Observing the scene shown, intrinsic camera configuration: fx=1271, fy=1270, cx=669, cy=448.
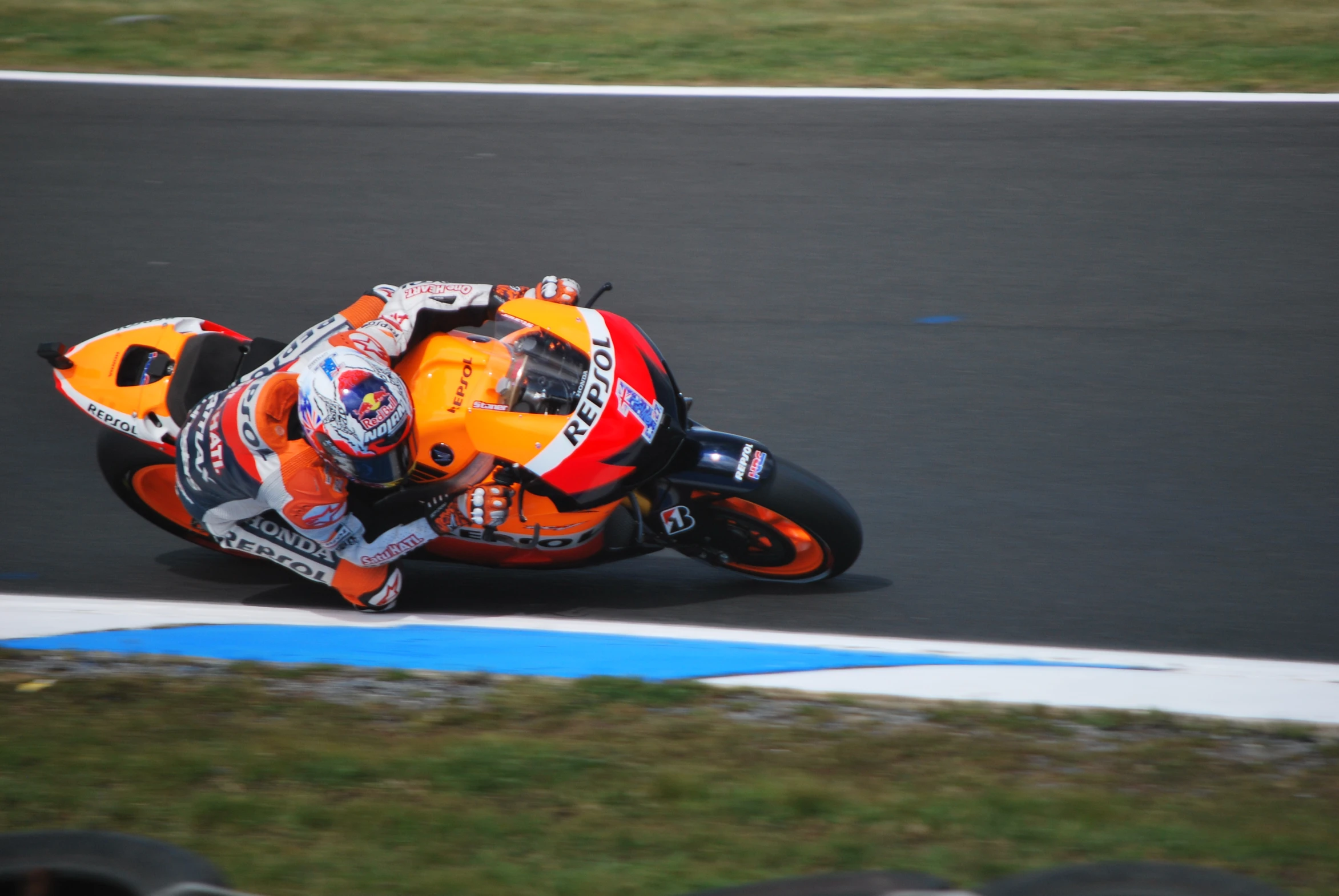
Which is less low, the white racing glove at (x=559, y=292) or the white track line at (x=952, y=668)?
the white racing glove at (x=559, y=292)

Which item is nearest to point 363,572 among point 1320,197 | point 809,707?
point 809,707

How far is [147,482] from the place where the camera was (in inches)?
199

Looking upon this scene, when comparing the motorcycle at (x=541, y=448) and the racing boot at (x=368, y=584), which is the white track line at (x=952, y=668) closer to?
the racing boot at (x=368, y=584)

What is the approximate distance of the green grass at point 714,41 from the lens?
30.6ft

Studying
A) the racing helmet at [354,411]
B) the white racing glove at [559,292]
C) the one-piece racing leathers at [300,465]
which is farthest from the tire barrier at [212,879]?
the white racing glove at [559,292]

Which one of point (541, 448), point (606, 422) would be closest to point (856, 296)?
point (606, 422)

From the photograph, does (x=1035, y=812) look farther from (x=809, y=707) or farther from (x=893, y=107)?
(x=893, y=107)

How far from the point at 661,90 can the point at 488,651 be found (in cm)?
554

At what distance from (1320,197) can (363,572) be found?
20.3ft

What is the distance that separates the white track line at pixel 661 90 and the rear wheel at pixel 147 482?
4.93 metres

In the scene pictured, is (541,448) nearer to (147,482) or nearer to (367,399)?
(367,399)

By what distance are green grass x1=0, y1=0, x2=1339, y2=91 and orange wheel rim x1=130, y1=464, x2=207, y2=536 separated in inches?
205

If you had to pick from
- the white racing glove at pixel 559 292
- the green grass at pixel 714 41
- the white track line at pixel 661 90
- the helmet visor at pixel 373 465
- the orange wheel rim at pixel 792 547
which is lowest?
the orange wheel rim at pixel 792 547

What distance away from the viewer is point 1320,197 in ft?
25.2
